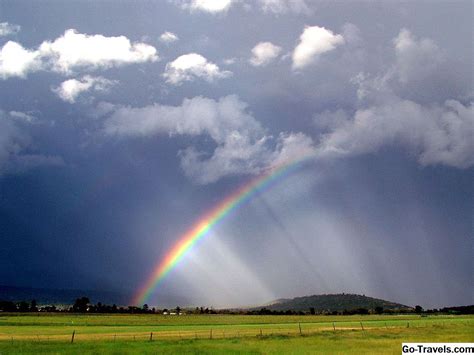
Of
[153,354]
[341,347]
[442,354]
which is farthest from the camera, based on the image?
[341,347]

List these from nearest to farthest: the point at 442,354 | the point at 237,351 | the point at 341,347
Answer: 1. the point at 442,354
2. the point at 237,351
3. the point at 341,347

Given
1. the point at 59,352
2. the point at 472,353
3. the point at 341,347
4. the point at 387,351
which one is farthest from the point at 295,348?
the point at 59,352

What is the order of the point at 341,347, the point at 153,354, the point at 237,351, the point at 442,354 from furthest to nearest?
the point at 341,347, the point at 237,351, the point at 153,354, the point at 442,354

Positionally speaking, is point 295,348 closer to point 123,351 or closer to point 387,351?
point 387,351

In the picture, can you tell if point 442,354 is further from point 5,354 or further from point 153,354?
point 5,354

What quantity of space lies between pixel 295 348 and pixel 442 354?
14632 mm

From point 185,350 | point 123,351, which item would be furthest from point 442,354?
point 123,351

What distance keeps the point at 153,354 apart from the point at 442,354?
802 inches

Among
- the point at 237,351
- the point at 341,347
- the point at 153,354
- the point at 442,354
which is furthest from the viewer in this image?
the point at 341,347

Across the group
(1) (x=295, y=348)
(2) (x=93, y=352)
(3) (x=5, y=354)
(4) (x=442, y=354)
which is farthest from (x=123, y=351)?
(4) (x=442, y=354)

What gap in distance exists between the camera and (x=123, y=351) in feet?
130

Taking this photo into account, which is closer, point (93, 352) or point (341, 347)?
point (93, 352)

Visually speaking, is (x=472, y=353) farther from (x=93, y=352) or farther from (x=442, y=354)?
(x=93, y=352)

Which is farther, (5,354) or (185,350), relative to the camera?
(185,350)
